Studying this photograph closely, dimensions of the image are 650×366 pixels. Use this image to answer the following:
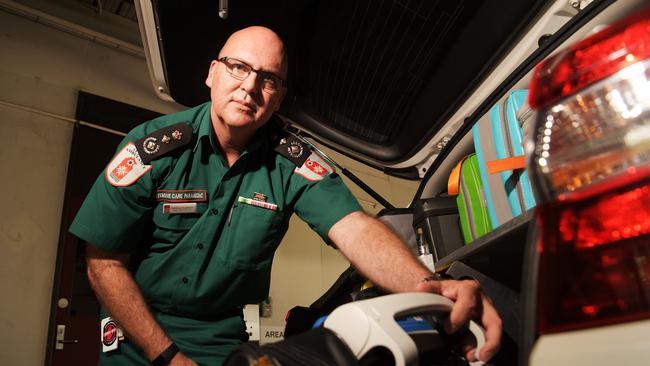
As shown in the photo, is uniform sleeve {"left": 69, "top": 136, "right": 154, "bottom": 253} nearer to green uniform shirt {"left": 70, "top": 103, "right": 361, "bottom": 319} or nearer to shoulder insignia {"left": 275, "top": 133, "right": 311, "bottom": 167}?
green uniform shirt {"left": 70, "top": 103, "right": 361, "bottom": 319}

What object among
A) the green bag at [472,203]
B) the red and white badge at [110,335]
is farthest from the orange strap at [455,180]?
the red and white badge at [110,335]

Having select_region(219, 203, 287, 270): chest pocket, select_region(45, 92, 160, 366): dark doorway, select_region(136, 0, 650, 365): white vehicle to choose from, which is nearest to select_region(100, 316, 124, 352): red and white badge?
select_region(219, 203, 287, 270): chest pocket

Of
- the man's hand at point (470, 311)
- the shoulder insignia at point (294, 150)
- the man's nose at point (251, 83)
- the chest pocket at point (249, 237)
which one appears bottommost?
the man's hand at point (470, 311)

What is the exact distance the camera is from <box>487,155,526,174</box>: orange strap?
38.0 inches

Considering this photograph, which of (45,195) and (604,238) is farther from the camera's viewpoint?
(45,195)

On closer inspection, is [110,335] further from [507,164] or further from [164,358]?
[507,164]

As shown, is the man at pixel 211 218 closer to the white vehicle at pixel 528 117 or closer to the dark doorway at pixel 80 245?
the white vehicle at pixel 528 117

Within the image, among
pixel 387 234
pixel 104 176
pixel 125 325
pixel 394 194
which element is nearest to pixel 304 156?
pixel 387 234

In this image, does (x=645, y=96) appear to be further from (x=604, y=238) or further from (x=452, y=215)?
(x=452, y=215)

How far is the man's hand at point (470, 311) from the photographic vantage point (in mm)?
627

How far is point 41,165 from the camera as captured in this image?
2.49m

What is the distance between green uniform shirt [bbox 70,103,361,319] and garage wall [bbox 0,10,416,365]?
4.63 ft

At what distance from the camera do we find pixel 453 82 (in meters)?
1.29

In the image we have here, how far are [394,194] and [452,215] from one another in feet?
8.83
